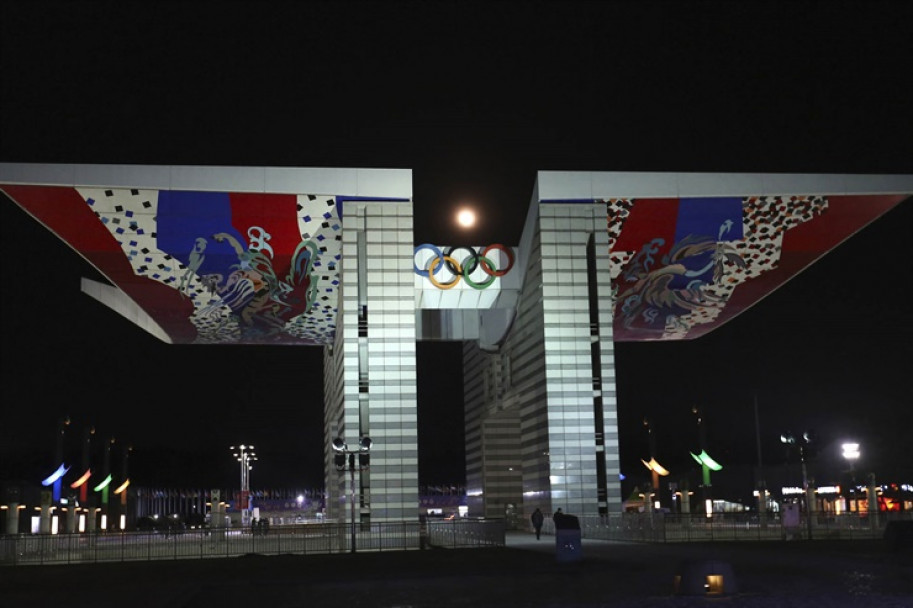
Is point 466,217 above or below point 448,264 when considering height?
above

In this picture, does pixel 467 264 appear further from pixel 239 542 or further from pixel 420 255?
pixel 239 542

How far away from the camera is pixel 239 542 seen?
106 ft

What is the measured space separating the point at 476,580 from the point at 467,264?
26.5 metres

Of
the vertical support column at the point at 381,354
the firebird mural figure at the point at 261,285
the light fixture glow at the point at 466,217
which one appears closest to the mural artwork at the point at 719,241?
the light fixture glow at the point at 466,217

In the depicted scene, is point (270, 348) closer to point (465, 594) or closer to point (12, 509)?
point (12, 509)

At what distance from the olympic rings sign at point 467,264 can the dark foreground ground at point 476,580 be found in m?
18.3

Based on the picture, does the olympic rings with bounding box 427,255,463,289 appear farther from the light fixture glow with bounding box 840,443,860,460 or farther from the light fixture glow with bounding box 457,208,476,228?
the light fixture glow with bounding box 840,443,860,460

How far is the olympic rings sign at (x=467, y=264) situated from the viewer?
45.8 m

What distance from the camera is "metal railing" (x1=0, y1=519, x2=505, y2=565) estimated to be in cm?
3169

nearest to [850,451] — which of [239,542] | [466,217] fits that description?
[466,217]

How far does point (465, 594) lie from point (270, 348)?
225 ft

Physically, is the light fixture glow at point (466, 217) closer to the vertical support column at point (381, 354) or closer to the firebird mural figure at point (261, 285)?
Result: the firebird mural figure at point (261, 285)

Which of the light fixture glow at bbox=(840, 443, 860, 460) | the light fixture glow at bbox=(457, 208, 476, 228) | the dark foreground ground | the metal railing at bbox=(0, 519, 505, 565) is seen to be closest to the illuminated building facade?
the light fixture glow at bbox=(457, 208, 476, 228)

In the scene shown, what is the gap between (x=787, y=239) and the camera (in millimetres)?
40562
